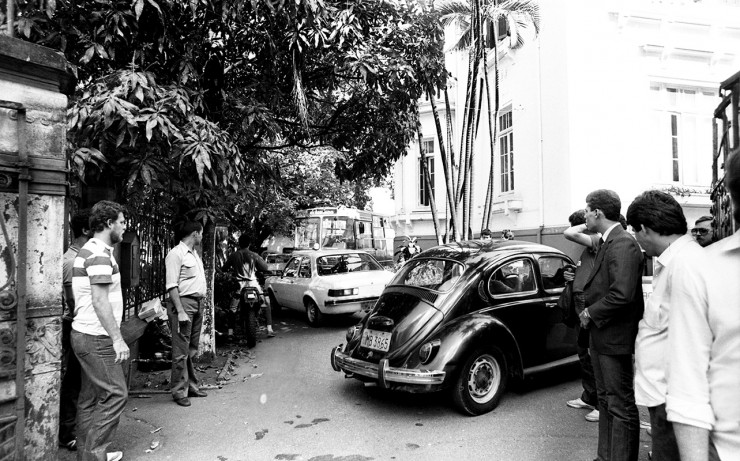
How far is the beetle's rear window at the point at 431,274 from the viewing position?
5648mm

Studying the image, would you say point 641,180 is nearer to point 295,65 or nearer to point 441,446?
point 295,65

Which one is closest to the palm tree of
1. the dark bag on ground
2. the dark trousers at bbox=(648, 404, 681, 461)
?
the dark bag on ground

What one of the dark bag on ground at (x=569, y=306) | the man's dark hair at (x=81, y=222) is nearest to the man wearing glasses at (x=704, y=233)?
the dark bag on ground at (x=569, y=306)

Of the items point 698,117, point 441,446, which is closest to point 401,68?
point 441,446

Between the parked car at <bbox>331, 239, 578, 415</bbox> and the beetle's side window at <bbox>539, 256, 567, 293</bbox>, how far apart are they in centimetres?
1

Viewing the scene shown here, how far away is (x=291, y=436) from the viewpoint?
4809 millimetres

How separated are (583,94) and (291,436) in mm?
10491

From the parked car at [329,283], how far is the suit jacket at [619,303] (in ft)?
21.0

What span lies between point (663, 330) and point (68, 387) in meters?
4.66

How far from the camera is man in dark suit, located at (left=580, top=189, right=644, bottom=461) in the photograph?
3.39 m

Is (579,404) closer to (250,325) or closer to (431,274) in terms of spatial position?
(431,274)

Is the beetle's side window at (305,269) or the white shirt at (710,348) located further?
the beetle's side window at (305,269)

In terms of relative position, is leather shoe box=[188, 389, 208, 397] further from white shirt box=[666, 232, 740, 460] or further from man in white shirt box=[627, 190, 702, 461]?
white shirt box=[666, 232, 740, 460]

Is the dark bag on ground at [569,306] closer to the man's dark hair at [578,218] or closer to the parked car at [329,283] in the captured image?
the man's dark hair at [578,218]
